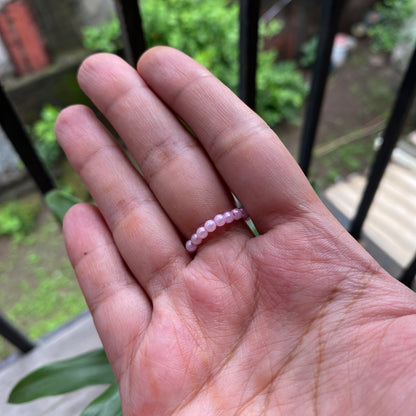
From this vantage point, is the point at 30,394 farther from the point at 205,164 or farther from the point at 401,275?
the point at 401,275

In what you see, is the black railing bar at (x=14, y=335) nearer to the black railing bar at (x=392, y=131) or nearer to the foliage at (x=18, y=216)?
the black railing bar at (x=392, y=131)

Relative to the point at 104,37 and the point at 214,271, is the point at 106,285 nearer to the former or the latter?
the point at 214,271

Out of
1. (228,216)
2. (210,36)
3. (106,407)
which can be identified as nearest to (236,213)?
(228,216)

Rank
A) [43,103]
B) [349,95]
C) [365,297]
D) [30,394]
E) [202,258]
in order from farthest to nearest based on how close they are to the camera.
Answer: [349,95], [43,103], [30,394], [202,258], [365,297]

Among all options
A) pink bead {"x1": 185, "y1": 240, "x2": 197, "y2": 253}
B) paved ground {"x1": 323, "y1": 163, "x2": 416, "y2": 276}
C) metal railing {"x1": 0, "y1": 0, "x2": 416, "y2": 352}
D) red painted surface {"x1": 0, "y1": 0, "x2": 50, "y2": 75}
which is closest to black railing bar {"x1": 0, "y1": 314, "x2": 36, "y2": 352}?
metal railing {"x1": 0, "y1": 0, "x2": 416, "y2": 352}

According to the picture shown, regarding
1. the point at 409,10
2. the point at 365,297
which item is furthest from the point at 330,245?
the point at 409,10

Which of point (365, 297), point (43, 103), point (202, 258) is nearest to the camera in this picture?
point (365, 297)

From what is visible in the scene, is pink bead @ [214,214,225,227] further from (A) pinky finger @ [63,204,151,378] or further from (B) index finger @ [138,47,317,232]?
(A) pinky finger @ [63,204,151,378]

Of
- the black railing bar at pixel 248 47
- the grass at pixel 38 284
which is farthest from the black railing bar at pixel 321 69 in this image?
the grass at pixel 38 284
